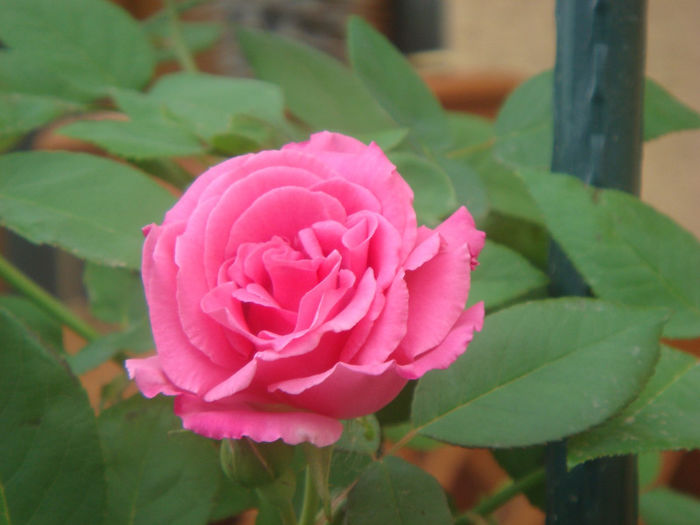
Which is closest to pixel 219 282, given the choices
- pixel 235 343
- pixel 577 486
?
pixel 235 343

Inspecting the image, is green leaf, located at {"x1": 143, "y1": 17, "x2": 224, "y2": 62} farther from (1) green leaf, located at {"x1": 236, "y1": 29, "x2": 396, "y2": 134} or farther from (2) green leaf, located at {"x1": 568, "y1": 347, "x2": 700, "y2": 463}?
(2) green leaf, located at {"x1": 568, "y1": 347, "x2": 700, "y2": 463}

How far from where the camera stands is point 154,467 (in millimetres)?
202

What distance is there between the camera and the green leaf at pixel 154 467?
0.20 metres

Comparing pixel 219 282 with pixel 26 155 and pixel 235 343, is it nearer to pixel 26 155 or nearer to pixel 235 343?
pixel 235 343

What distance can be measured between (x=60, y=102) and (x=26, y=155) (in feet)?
0.20

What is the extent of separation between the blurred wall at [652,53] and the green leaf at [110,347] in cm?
56

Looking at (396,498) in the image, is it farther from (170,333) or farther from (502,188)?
(502,188)

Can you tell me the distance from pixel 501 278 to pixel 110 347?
0.52ft

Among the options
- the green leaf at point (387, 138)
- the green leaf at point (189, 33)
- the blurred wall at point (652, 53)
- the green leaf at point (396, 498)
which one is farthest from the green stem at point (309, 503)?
the blurred wall at point (652, 53)

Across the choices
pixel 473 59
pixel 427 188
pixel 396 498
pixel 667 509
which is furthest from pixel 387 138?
pixel 473 59

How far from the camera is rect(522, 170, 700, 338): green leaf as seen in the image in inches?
8.4

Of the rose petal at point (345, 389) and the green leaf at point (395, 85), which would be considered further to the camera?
the green leaf at point (395, 85)

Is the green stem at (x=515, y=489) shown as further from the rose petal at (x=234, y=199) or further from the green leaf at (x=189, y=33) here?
the green leaf at (x=189, y=33)

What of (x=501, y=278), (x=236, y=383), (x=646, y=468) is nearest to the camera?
(x=236, y=383)
